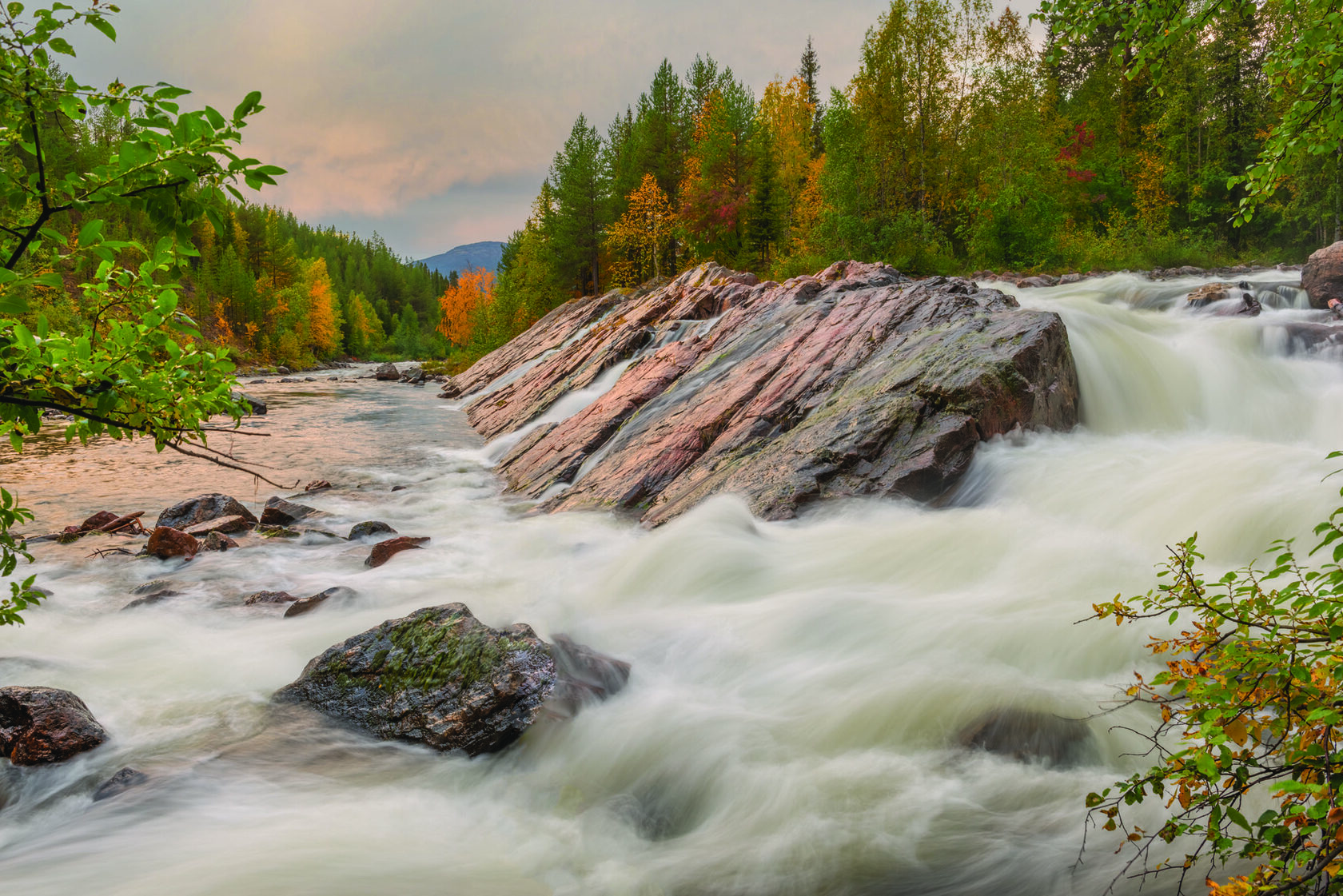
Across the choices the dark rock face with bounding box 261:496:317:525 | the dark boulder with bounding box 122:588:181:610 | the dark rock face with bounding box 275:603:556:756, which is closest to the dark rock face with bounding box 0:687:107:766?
the dark rock face with bounding box 275:603:556:756

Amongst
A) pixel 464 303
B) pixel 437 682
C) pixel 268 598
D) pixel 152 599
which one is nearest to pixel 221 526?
pixel 152 599

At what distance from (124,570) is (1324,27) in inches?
516

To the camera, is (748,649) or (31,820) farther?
(748,649)

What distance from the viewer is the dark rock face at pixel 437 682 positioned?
198 inches

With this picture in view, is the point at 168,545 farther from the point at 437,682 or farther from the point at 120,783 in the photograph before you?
the point at 437,682

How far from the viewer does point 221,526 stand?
1058 cm

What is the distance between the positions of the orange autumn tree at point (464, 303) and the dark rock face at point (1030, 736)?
273ft

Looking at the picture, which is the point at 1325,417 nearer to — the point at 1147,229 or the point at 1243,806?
the point at 1243,806

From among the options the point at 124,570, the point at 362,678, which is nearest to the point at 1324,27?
the point at 362,678

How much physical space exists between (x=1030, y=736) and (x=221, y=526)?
10.9 metres

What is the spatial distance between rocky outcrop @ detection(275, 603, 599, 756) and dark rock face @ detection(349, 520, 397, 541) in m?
5.27

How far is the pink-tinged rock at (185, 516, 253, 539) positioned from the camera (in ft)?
33.9

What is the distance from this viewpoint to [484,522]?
38.2 feet

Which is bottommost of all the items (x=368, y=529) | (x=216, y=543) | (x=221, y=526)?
(x=368, y=529)
